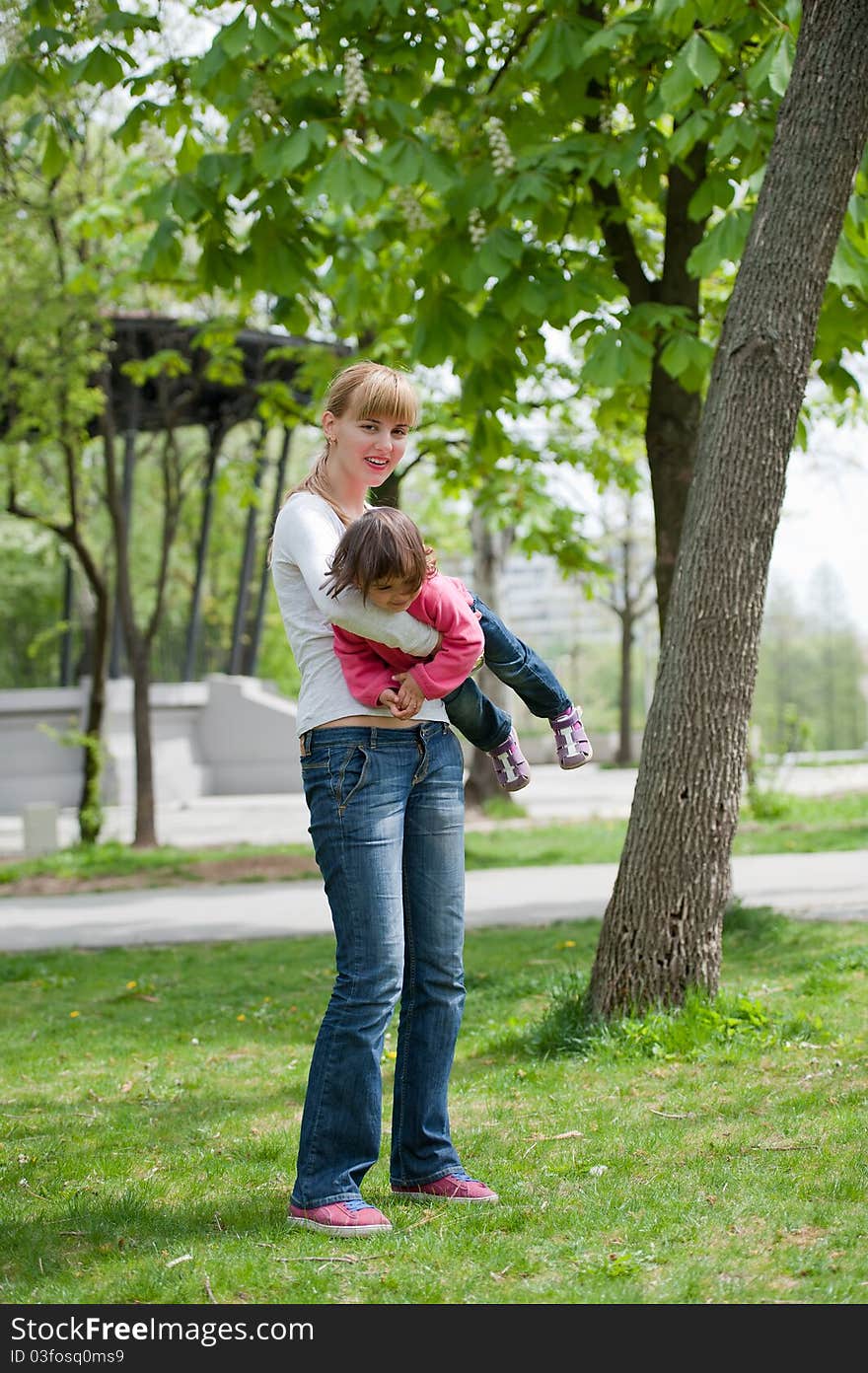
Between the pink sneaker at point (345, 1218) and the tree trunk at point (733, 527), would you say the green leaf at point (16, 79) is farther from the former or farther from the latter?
the pink sneaker at point (345, 1218)

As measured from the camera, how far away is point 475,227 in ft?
21.7

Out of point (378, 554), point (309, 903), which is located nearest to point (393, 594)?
point (378, 554)

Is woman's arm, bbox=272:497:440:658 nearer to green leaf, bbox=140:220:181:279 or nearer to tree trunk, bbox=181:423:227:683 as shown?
green leaf, bbox=140:220:181:279

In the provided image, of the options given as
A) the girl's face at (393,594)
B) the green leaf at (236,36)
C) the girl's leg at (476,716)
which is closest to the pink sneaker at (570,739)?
the girl's leg at (476,716)

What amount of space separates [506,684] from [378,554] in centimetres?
64

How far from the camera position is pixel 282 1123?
4633 millimetres

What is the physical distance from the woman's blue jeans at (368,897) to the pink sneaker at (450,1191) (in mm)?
264

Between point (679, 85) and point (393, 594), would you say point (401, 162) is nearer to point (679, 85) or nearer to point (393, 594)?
point (679, 85)

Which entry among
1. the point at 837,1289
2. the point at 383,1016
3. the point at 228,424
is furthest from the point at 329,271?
the point at 228,424

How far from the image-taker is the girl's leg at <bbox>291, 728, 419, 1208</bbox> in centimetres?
324

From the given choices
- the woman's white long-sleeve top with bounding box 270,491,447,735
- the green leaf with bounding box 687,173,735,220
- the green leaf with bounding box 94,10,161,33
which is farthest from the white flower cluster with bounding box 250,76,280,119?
the woman's white long-sleeve top with bounding box 270,491,447,735

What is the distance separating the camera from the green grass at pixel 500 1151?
298cm
